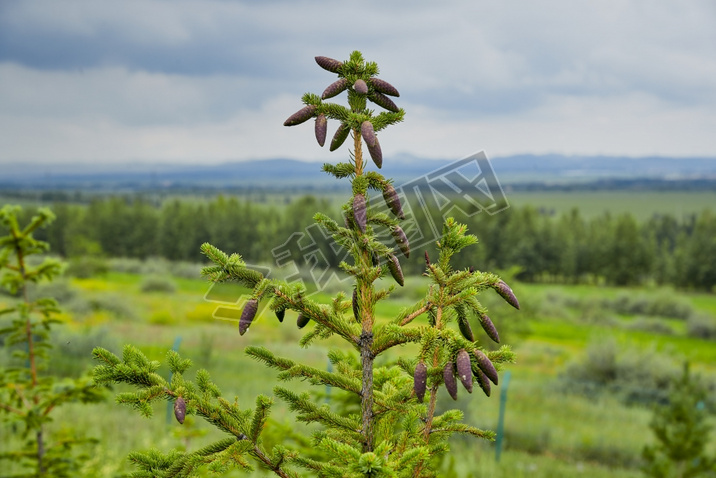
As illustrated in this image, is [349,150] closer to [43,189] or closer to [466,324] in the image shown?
[466,324]

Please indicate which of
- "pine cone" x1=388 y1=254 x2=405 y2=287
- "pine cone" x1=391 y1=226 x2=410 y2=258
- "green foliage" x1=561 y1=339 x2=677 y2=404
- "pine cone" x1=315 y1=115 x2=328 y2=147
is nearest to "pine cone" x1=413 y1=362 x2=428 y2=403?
"pine cone" x1=388 y1=254 x2=405 y2=287

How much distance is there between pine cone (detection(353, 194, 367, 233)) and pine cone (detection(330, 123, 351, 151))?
0.24m

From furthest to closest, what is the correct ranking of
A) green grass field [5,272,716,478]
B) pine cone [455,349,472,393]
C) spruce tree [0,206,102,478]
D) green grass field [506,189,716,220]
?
green grass field [506,189,716,220], green grass field [5,272,716,478], spruce tree [0,206,102,478], pine cone [455,349,472,393]

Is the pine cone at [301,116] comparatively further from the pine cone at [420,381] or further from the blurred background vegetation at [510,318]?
the pine cone at [420,381]

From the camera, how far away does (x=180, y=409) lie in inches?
78.6

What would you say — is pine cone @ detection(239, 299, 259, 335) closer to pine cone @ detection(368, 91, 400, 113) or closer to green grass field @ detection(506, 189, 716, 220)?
pine cone @ detection(368, 91, 400, 113)

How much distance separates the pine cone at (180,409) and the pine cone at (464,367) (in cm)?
91

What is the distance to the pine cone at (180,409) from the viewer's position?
1.96 meters

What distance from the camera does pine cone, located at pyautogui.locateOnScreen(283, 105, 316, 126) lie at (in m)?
2.13

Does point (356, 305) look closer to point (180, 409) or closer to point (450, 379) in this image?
point (450, 379)

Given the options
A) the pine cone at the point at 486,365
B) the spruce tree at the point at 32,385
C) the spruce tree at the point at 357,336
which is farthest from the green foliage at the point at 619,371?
the pine cone at the point at 486,365

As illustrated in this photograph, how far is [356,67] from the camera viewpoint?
2.20 metres

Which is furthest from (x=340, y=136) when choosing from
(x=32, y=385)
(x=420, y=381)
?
(x=32, y=385)

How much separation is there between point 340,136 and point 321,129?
16 centimetres
